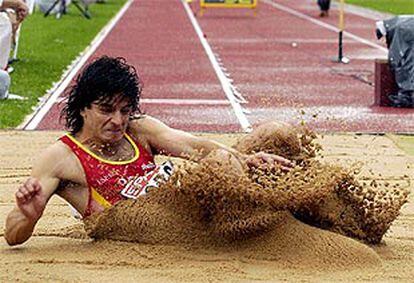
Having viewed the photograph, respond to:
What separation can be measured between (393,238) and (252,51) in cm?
1713

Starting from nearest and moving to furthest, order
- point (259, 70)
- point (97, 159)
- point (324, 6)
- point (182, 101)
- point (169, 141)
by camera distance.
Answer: point (97, 159)
point (169, 141)
point (182, 101)
point (259, 70)
point (324, 6)

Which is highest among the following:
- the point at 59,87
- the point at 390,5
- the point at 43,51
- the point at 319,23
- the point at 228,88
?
the point at 59,87

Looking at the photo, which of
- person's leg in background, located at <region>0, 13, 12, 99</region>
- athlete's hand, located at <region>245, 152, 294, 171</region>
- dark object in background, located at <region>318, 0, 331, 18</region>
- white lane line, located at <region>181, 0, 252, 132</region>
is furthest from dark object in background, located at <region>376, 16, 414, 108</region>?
dark object in background, located at <region>318, 0, 331, 18</region>

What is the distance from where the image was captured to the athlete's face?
6352 mm

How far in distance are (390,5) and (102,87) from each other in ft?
120

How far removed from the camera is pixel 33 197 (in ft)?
20.1

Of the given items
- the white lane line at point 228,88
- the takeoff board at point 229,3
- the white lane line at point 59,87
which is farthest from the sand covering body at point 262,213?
the takeoff board at point 229,3

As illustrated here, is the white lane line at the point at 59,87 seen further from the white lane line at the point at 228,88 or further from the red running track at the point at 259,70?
the white lane line at the point at 228,88

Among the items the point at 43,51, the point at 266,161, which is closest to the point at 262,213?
the point at 266,161

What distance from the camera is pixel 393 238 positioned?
6.70 m

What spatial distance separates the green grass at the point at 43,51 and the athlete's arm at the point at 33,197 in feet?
19.1

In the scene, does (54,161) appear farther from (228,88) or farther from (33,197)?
(228,88)

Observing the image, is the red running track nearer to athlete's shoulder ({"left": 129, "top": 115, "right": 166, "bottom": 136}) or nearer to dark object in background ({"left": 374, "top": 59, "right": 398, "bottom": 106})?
dark object in background ({"left": 374, "top": 59, "right": 398, "bottom": 106})

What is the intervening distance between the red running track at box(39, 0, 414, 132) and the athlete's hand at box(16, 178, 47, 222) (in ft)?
5.93
